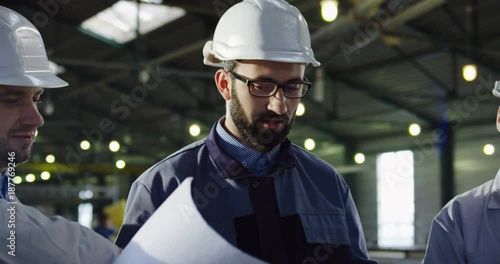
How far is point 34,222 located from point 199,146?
32.0 inches

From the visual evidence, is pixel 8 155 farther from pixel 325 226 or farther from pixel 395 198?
pixel 395 198

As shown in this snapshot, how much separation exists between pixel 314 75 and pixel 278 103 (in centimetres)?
1103

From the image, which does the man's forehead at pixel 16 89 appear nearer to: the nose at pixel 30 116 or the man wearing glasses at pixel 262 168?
the nose at pixel 30 116

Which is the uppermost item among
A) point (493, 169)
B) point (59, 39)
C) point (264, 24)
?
point (59, 39)

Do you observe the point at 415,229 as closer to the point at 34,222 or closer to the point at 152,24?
the point at 152,24

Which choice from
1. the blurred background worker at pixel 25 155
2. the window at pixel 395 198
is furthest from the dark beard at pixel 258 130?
the window at pixel 395 198

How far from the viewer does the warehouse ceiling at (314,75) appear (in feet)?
37.4

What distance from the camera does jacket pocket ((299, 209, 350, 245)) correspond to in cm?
194

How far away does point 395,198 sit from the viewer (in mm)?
19281

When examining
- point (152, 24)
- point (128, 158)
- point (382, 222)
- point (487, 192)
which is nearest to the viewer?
point (487, 192)

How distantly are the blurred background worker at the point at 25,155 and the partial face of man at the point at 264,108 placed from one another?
50 cm

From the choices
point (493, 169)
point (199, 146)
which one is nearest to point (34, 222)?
point (199, 146)

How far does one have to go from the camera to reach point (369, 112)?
17672 millimetres

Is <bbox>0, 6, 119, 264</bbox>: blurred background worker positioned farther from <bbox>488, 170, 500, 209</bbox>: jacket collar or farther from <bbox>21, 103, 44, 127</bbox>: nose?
<bbox>488, 170, 500, 209</bbox>: jacket collar
